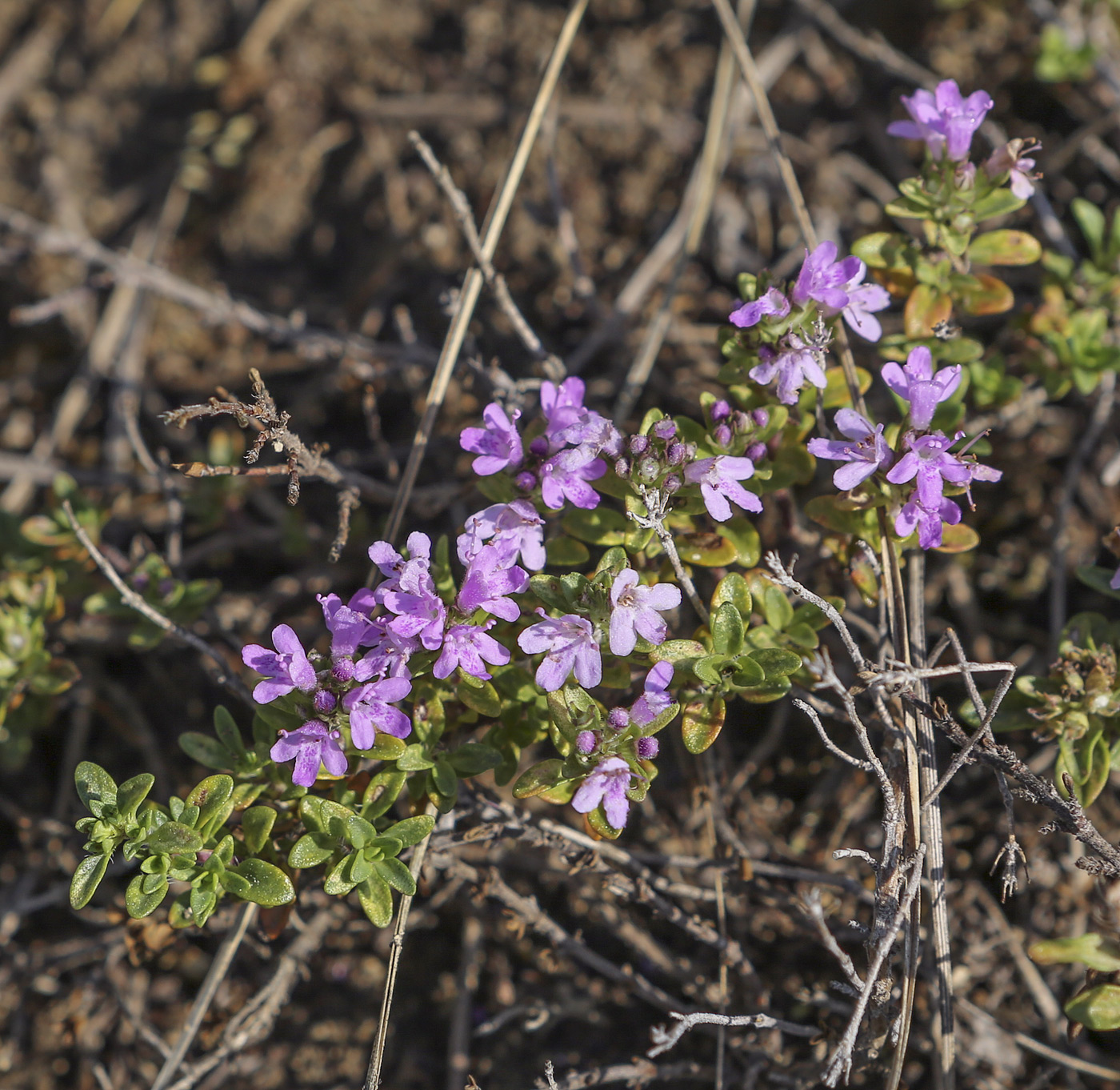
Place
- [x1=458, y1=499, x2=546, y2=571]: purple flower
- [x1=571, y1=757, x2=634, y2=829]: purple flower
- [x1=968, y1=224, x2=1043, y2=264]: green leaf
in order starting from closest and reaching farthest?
[x1=571, y1=757, x2=634, y2=829]: purple flower < [x1=458, y1=499, x2=546, y2=571]: purple flower < [x1=968, y1=224, x2=1043, y2=264]: green leaf

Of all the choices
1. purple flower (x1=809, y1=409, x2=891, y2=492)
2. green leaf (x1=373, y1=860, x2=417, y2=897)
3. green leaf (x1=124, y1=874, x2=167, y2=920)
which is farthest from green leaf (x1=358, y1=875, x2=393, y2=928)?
purple flower (x1=809, y1=409, x2=891, y2=492)

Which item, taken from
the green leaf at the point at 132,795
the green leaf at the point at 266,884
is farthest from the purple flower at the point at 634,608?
the green leaf at the point at 132,795

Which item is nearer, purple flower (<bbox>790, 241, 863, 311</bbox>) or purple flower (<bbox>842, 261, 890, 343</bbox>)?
purple flower (<bbox>790, 241, 863, 311</bbox>)

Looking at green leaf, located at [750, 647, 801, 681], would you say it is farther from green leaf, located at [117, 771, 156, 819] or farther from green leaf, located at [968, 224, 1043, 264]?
green leaf, located at [117, 771, 156, 819]

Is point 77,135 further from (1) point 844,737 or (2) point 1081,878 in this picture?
(2) point 1081,878

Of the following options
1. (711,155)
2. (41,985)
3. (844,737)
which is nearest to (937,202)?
(711,155)

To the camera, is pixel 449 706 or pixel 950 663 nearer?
pixel 449 706

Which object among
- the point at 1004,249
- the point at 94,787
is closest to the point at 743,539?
the point at 1004,249
